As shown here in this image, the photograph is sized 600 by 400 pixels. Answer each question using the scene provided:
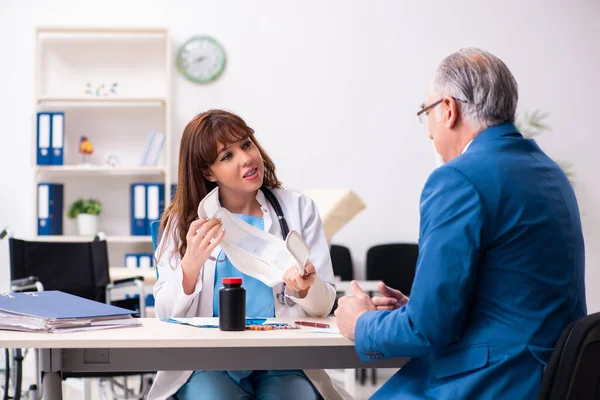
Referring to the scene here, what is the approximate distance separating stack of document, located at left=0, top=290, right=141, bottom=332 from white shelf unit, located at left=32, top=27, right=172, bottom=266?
3755mm

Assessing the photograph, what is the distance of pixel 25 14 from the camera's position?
18.1 feet

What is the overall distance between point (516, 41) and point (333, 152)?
5.14 ft

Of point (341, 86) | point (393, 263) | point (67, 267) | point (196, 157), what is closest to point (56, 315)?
point (196, 157)

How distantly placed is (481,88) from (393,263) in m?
3.93

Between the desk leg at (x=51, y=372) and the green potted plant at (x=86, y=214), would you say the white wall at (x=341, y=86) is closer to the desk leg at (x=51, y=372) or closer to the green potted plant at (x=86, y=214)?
the green potted plant at (x=86, y=214)

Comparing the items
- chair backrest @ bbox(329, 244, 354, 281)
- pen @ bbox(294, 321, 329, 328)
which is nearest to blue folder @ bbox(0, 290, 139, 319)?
pen @ bbox(294, 321, 329, 328)

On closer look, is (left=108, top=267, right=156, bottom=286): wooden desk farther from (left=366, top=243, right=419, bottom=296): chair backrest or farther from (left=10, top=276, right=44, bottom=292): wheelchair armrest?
(left=366, top=243, right=419, bottom=296): chair backrest

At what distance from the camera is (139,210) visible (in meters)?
5.22

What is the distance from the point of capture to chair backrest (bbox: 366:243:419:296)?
527 centimetres

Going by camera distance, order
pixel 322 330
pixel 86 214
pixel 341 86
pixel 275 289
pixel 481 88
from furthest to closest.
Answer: pixel 341 86
pixel 86 214
pixel 275 289
pixel 322 330
pixel 481 88

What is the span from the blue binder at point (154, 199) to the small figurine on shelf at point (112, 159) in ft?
1.27

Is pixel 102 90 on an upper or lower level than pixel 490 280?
upper

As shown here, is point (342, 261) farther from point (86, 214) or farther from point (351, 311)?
point (351, 311)

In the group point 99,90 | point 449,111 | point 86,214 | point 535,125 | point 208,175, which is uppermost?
point 99,90
